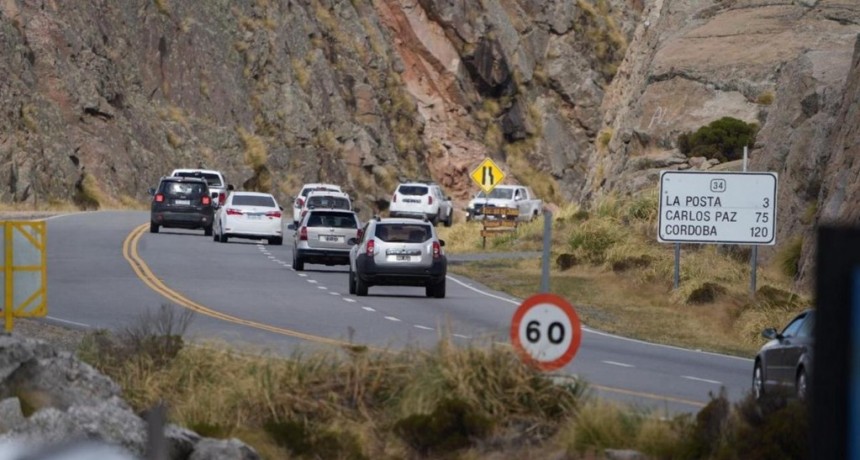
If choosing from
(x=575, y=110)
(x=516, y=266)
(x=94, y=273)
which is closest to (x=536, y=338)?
(x=94, y=273)

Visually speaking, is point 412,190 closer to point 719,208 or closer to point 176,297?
point 719,208

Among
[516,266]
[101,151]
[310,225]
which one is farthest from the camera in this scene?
[101,151]

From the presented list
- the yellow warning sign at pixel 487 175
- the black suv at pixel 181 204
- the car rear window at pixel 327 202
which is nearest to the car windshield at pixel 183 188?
the black suv at pixel 181 204

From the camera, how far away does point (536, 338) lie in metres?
12.2

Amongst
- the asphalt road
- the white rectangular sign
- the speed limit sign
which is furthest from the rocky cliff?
the speed limit sign

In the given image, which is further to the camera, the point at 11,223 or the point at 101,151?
the point at 101,151

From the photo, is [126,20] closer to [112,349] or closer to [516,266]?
[516,266]

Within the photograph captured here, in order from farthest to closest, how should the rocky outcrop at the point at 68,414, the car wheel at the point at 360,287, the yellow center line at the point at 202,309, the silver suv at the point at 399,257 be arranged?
the car wheel at the point at 360,287 < the silver suv at the point at 399,257 < the yellow center line at the point at 202,309 < the rocky outcrop at the point at 68,414

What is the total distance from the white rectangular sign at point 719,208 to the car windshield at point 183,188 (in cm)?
2234

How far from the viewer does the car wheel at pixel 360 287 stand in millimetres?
30281

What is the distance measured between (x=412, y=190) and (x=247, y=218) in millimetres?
17894

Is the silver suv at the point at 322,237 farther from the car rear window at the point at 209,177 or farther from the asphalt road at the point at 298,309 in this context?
the car rear window at the point at 209,177

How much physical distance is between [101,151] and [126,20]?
992 cm

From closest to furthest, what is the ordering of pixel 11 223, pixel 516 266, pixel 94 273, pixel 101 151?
pixel 11 223, pixel 94 273, pixel 516 266, pixel 101 151
